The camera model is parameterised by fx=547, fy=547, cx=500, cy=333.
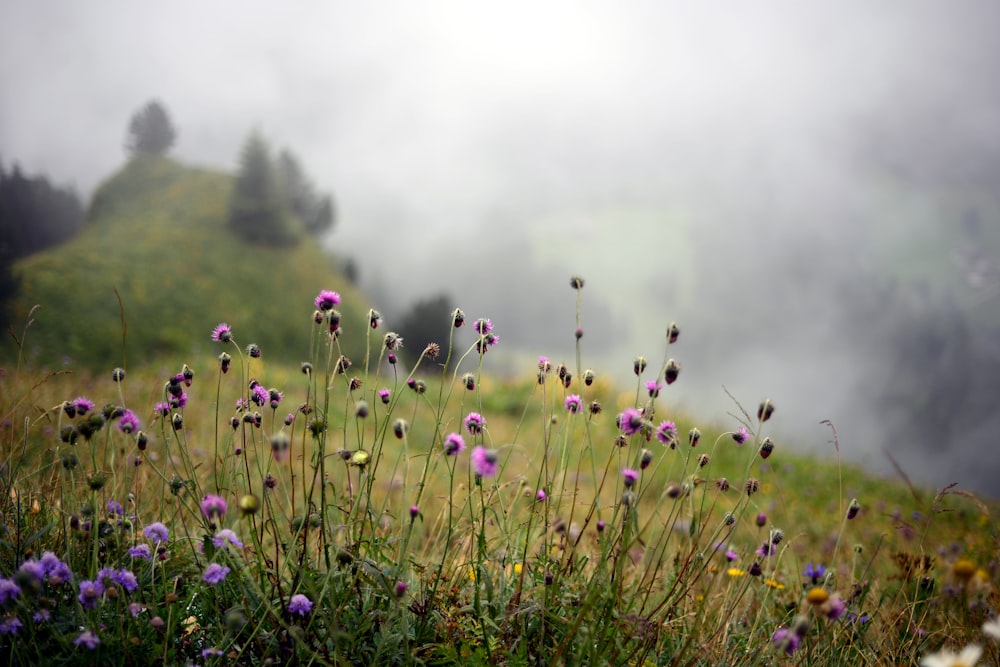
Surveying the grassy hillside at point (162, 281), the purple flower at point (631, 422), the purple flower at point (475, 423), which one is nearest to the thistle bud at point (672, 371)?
the purple flower at point (631, 422)

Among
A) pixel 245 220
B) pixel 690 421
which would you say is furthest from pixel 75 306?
pixel 690 421

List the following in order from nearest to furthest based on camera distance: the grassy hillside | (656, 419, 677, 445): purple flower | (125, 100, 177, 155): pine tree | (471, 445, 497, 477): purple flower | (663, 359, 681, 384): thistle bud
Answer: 1. (471, 445, 497, 477): purple flower
2. (663, 359, 681, 384): thistle bud
3. (656, 419, 677, 445): purple flower
4. the grassy hillside
5. (125, 100, 177, 155): pine tree

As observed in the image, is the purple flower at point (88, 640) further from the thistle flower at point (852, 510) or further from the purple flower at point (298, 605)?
the thistle flower at point (852, 510)

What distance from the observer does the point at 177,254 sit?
103ft

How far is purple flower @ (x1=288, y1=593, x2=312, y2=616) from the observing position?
1558mm

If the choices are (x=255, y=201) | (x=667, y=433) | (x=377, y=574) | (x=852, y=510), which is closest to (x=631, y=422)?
(x=667, y=433)

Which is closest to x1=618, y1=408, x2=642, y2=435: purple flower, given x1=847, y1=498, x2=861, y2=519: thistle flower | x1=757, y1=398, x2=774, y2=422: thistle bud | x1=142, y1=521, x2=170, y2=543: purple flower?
x1=757, y1=398, x2=774, y2=422: thistle bud

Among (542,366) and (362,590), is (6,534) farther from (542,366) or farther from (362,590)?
(542,366)

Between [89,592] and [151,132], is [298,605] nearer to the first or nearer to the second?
[89,592]

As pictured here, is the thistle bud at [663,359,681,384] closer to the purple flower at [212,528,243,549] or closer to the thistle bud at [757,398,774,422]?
the thistle bud at [757,398,774,422]

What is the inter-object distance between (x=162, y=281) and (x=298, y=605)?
31806mm

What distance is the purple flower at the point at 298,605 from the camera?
1558mm

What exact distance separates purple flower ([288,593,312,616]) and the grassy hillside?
20.0 m

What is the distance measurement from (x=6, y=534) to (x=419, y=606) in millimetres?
1490
